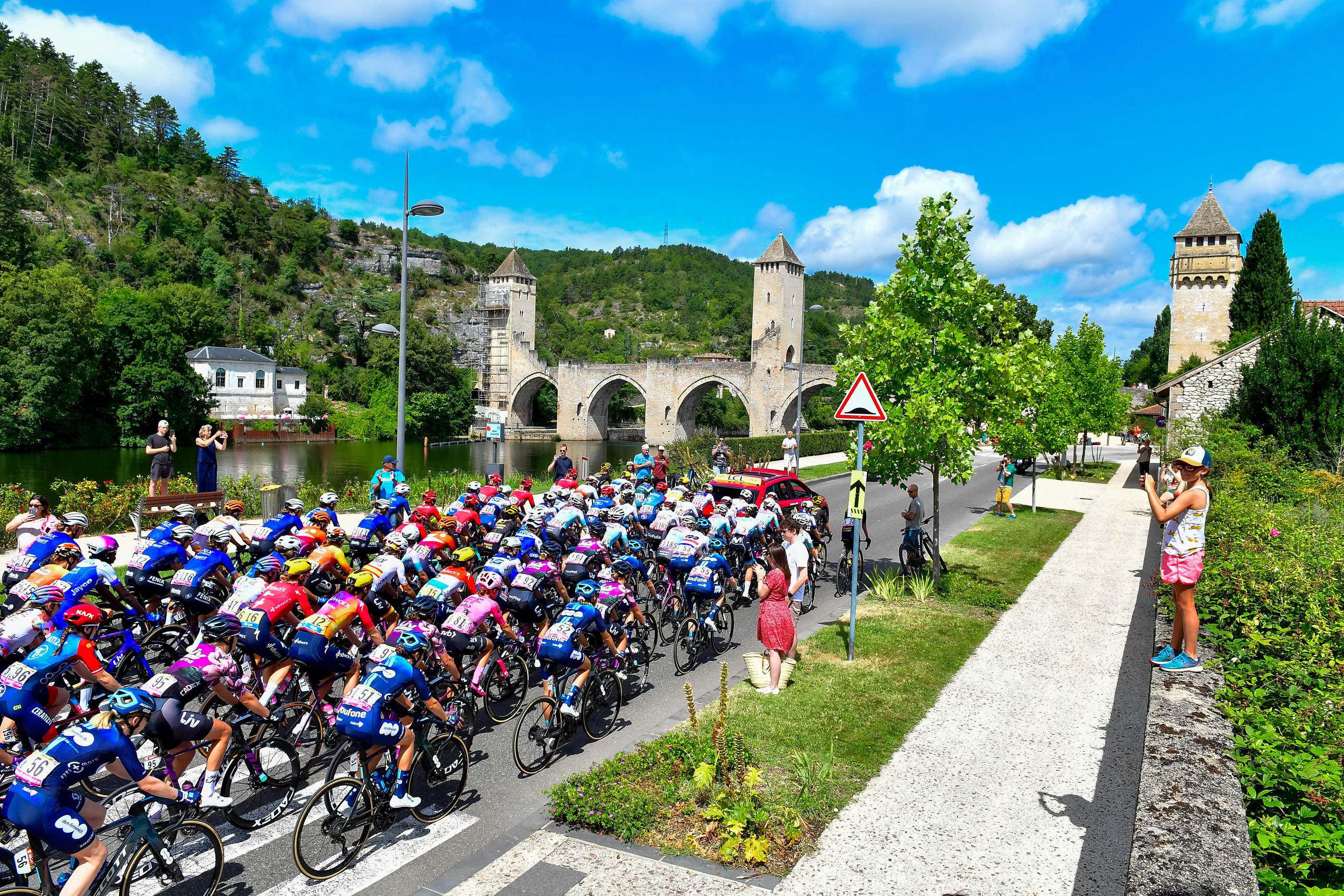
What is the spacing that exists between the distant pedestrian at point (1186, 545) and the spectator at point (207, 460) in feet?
50.0

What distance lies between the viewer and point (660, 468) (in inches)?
819

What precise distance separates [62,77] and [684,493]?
143 m

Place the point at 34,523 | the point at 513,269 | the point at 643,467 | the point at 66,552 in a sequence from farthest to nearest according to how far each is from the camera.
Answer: the point at 513,269 → the point at 643,467 → the point at 34,523 → the point at 66,552

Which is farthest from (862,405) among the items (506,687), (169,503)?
(169,503)

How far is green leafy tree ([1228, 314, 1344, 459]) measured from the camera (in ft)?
72.1

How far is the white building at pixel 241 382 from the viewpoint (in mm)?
76062

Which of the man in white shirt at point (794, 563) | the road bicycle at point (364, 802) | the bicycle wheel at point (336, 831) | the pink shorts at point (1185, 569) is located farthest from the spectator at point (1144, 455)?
the bicycle wheel at point (336, 831)

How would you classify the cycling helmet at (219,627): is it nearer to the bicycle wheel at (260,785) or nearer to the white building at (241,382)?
the bicycle wheel at (260,785)

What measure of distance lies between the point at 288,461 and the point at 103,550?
47.2m

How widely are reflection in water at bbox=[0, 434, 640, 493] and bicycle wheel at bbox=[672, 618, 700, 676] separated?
67.1 ft

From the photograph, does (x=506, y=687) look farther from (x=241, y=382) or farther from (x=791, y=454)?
(x=241, y=382)

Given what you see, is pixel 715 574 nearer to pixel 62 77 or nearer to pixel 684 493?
pixel 684 493

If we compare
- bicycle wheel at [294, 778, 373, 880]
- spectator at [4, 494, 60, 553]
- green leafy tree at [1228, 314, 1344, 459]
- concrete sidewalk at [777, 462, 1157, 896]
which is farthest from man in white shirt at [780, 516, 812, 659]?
green leafy tree at [1228, 314, 1344, 459]

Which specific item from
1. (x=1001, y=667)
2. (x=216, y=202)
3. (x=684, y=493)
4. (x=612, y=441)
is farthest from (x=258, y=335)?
Result: (x=1001, y=667)
